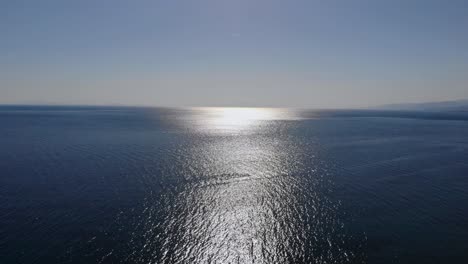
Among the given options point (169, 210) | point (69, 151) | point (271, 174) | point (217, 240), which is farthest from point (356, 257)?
point (69, 151)

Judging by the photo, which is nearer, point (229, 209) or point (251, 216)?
point (251, 216)

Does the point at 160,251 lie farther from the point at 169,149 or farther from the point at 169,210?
the point at 169,149

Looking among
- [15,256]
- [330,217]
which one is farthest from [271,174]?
[15,256]

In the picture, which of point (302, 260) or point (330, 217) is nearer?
point (302, 260)

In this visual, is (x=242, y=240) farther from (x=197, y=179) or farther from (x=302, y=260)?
(x=197, y=179)

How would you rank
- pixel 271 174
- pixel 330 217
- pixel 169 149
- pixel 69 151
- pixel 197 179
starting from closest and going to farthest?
1. pixel 330 217
2. pixel 197 179
3. pixel 271 174
4. pixel 69 151
5. pixel 169 149

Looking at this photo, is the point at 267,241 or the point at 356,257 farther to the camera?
the point at 267,241

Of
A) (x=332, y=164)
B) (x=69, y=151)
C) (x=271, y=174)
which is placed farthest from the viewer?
(x=69, y=151)

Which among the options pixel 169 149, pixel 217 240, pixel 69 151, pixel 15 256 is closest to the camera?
pixel 15 256

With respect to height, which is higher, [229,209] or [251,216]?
[229,209]
